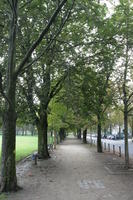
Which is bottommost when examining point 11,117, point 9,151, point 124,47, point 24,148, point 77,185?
point 24,148

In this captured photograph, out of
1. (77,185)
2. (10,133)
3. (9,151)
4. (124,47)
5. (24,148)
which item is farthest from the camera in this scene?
(24,148)

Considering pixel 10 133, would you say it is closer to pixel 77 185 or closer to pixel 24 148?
pixel 77 185

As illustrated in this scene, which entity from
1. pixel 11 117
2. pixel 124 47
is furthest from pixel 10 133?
pixel 124 47

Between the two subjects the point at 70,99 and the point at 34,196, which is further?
the point at 70,99

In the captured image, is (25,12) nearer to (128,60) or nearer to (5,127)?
(5,127)

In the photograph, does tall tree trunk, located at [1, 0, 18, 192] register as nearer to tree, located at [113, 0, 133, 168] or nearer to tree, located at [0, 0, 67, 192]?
tree, located at [0, 0, 67, 192]

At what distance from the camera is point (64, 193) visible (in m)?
9.09

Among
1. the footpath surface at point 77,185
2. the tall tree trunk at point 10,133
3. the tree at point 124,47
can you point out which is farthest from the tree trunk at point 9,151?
the tree at point 124,47

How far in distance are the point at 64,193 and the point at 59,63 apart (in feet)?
17.8

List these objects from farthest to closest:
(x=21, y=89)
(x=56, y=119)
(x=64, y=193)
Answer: (x=56, y=119) < (x=21, y=89) < (x=64, y=193)

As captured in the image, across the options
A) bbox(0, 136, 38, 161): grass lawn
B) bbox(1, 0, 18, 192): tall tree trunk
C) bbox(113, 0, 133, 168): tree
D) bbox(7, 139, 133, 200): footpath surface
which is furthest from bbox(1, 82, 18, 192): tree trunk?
bbox(0, 136, 38, 161): grass lawn

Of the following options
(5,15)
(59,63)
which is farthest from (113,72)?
(5,15)

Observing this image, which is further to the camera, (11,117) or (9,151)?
(11,117)

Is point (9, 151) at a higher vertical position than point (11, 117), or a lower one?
lower
